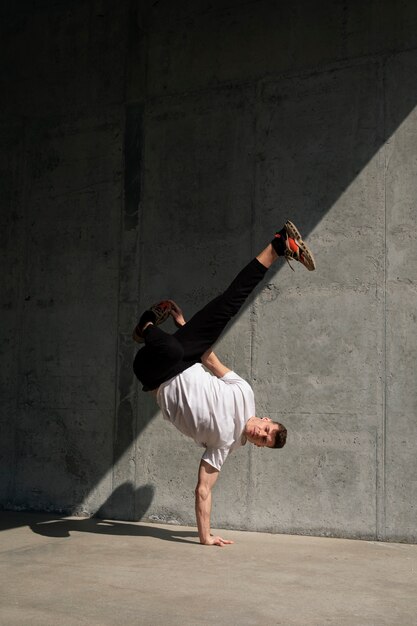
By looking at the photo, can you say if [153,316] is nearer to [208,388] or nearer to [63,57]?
[208,388]

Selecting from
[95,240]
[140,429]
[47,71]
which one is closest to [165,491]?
[140,429]

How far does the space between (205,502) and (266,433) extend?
630 mm

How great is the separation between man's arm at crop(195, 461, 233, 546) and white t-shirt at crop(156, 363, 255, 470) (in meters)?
0.06

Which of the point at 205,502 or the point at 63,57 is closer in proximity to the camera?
the point at 205,502

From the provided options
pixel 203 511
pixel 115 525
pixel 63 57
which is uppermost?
pixel 63 57

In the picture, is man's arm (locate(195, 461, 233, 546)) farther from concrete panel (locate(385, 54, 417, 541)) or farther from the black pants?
concrete panel (locate(385, 54, 417, 541))

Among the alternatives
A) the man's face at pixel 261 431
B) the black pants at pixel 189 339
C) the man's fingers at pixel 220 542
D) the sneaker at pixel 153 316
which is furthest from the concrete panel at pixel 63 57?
the man's fingers at pixel 220 542

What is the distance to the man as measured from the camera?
5.71 m

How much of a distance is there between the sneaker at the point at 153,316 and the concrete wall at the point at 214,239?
849 mm

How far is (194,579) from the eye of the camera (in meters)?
4.52

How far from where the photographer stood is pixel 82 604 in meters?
3.88

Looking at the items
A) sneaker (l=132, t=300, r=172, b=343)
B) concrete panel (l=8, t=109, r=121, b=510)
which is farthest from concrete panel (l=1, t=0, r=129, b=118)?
sneaker (l=132, t=300, r=172, b=343)

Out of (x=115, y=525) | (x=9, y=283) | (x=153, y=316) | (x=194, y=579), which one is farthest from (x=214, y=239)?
(x=194, y=579)

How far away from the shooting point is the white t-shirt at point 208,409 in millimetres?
5723
